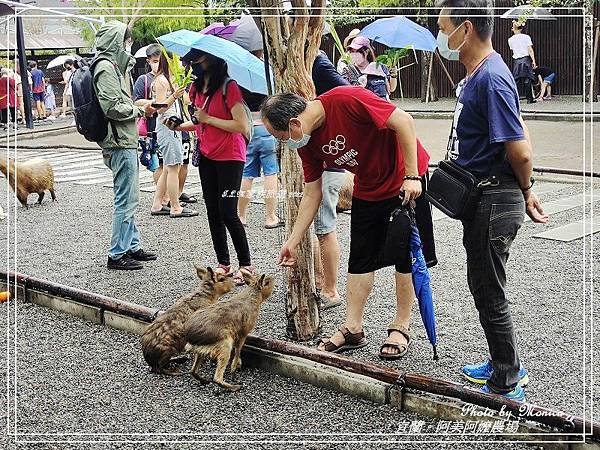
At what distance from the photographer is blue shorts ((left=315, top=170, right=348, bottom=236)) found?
18.6 ft

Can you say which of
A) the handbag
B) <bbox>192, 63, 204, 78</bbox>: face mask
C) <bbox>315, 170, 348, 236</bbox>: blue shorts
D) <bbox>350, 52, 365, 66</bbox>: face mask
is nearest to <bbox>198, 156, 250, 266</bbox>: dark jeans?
<bbox>192, 63, 204, 78</bbox>: face mask

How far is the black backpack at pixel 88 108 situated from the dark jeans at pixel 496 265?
403cm

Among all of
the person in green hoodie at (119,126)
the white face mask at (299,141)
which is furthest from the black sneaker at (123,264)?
the white face mask at (299,141)

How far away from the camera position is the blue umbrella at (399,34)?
512 inches

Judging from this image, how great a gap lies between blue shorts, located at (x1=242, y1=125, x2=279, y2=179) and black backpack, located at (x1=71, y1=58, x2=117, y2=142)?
176cm

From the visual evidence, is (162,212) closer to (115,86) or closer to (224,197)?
Result: (115,86)

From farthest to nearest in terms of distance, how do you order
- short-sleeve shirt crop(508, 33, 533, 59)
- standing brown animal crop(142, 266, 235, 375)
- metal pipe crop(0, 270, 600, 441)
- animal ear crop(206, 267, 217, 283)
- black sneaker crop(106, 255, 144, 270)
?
short-sleeve shirt crop(508, 33, 533, 59) < black sneaker crop(106, 255, 144, 270) < animal ear crop(206, 267, 217, 283) < standing brown animal crop(142, 266, 235, 375) < metal pipe crop(0, 270, 600, 441)

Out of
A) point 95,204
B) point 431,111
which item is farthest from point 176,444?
point 431,111

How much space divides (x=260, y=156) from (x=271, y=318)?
3.04 meters

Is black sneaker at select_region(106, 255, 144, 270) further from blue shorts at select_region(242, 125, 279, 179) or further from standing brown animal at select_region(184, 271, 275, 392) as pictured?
standing brown animal at select_region(184, 271, 275, 392)

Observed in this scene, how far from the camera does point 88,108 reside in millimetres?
6938

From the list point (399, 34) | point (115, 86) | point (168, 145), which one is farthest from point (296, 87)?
point (399, 34)

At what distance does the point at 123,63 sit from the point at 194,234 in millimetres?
2370

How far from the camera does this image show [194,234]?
29.2ft
